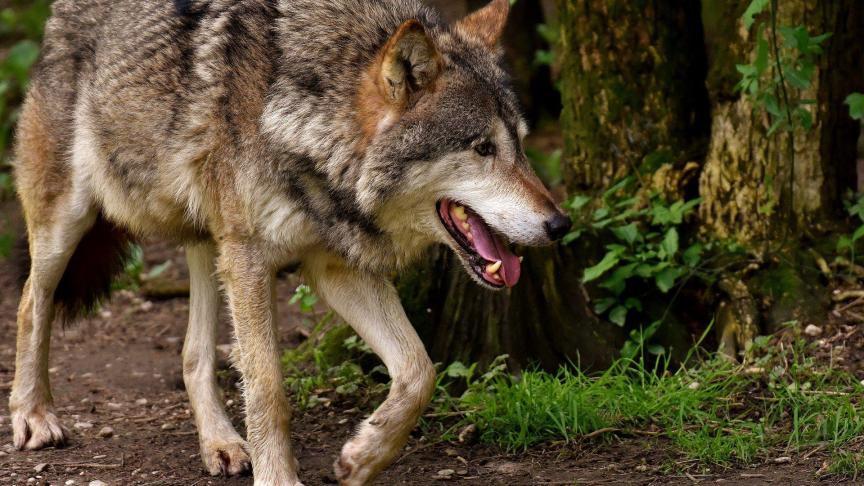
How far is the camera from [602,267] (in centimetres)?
498

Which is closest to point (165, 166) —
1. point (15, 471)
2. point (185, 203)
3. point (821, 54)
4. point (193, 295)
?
point (185, 203)

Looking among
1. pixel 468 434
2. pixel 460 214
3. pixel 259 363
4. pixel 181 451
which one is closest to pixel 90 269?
pixel 181 451

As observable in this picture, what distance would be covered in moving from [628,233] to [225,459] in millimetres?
2088

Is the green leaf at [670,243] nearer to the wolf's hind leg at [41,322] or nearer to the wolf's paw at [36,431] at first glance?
the wolf's hind leg at [41,322]

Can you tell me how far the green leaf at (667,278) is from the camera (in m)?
5.04

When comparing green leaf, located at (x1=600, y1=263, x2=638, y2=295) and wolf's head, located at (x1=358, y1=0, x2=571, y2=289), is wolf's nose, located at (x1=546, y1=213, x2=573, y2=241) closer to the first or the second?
wolf's head, located at (x1=358, y1=0, x2=571, y2=289)

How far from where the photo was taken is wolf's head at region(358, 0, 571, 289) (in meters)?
3.82

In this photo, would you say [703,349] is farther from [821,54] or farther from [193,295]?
[193,295]

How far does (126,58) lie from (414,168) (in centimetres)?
148

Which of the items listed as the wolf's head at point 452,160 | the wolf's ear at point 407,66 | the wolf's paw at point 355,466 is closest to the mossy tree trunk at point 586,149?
the wolf's head at point 452,160

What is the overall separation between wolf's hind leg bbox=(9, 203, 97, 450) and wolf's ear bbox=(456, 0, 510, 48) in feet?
6.09

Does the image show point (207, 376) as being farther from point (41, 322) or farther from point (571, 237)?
point (571, 237)

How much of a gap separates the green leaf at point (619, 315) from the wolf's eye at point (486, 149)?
1564mm

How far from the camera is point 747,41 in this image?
5137 mm
